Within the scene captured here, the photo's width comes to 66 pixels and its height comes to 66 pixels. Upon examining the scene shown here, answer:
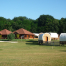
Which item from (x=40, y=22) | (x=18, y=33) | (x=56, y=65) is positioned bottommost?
(x=56, y=65)

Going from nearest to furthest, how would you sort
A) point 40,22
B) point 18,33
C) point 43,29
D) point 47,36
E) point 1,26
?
point 47,36 → point 18,33 → point 1,26 → point 43,29 → point 40,22

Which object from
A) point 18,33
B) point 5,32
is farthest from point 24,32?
point 5,32

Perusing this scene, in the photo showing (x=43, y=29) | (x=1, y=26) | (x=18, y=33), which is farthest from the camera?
(x=43, y=29)

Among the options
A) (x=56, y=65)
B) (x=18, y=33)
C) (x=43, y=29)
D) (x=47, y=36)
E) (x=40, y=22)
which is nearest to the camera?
(x=56, y=65)

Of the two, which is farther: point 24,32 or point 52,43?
point 24,32

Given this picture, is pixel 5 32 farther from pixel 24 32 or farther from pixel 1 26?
pixel 1 26

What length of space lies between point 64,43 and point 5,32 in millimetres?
43990

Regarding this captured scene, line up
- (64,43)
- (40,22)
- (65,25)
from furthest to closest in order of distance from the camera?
(40,22) < (65,25) < (64,43)

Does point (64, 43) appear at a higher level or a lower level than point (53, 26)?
lower

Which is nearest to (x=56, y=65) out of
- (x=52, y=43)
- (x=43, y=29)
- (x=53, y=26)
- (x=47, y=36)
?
(x=52, y=43)

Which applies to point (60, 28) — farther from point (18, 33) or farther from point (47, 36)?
point (47, 36)

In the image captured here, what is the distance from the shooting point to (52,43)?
1391 inches

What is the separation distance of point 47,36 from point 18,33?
3093 cm

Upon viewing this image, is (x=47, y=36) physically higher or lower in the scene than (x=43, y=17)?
lower
